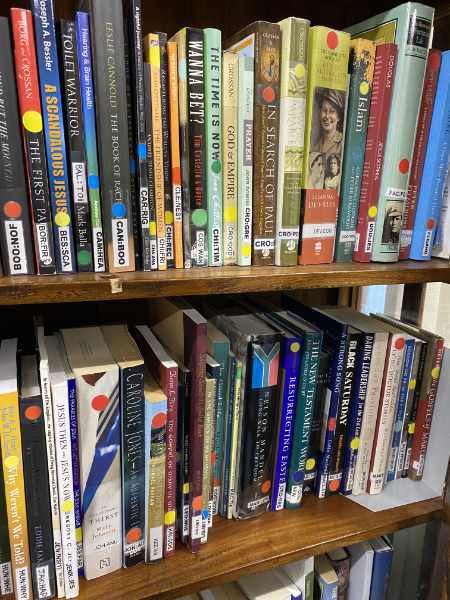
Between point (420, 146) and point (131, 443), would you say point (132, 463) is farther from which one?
point (420, 146)

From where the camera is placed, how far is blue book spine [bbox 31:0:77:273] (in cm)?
51

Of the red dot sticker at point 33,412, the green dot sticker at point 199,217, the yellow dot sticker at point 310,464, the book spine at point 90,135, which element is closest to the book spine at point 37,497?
the red dot sticker at point 33,412

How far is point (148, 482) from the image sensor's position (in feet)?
2.19

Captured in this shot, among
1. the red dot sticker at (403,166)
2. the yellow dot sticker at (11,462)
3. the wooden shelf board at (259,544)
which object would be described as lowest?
the wooden shelf board at (259,544)

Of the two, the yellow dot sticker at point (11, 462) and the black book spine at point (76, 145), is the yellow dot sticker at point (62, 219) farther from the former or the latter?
the yellow dot sticker at point (11, 462)

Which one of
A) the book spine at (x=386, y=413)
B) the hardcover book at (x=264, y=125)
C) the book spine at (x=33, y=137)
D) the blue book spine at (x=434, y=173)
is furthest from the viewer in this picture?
the book spine at (x=386, y=413)

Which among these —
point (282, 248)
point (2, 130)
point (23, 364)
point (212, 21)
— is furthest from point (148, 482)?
point (212, 21)

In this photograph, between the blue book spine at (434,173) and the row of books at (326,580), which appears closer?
the blue book spine at (434,173)

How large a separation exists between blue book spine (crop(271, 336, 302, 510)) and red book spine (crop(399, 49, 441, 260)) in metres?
0.25

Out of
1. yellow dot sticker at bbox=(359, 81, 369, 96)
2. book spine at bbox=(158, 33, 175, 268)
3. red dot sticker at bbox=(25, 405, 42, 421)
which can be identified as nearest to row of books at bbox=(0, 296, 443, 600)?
red dot sticker at bbox=(25, 405, 42, 421)

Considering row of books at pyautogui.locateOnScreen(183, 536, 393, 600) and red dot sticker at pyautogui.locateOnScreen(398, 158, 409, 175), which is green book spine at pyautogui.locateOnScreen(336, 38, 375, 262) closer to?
red dot sticker at pyautogui.locateOnScreen(398, 158, 409, 175)

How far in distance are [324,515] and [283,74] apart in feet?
2.37

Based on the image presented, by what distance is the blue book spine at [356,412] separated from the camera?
0.79 m

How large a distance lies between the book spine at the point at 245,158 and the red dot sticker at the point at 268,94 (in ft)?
0.05
